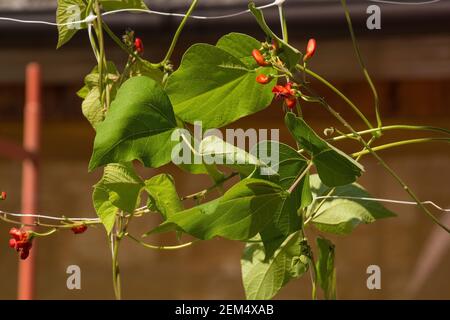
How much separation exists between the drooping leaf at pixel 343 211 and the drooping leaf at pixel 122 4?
140mm

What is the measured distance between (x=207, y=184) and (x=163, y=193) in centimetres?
163

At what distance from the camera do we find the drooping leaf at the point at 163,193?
0.37 meters

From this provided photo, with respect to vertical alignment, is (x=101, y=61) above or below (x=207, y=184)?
below

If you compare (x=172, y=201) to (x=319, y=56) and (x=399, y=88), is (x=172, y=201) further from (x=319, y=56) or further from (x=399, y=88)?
(x=399, y=88)

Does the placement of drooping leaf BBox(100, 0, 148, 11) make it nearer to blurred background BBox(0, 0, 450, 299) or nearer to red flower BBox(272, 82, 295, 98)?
red flower BBox(272, 82, 295, 98)

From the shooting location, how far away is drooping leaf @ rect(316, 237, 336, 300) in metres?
0.42

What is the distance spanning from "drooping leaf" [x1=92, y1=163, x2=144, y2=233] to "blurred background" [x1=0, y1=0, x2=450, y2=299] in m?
1.35

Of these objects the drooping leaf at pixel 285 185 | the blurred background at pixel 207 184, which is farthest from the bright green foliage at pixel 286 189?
the blurred background at pixel 207 184

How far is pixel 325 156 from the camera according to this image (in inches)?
12.8

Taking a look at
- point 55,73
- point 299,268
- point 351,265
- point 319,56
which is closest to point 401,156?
point 351,265

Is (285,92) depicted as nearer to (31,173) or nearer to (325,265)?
(325,265)

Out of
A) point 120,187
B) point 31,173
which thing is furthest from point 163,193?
Result: point 31,173

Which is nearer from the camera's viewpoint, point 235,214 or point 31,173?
point 235,214

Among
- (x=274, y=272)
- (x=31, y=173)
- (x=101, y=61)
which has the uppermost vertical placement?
(x=31, y=173)
